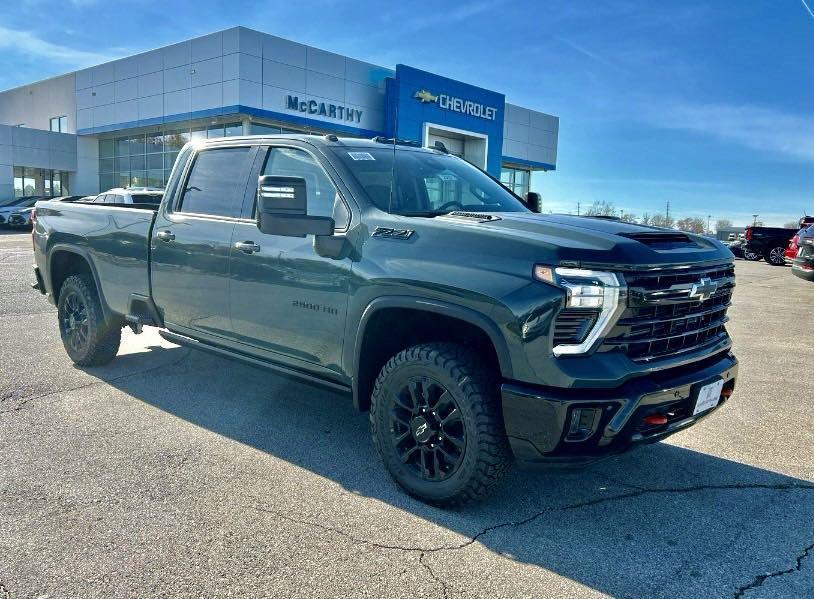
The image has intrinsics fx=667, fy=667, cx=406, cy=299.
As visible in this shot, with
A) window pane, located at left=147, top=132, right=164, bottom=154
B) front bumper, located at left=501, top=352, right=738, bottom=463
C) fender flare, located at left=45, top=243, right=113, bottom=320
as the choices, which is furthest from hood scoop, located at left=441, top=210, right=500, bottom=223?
window pane, located at left=147, top=132, right=164, bottom=154

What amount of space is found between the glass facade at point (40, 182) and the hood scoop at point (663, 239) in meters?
40.0

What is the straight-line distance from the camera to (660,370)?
10.4 ft

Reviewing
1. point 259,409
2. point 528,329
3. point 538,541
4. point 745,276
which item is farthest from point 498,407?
point 745,276

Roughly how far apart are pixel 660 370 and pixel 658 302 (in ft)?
1.08

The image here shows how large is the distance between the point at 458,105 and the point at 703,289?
3220 centimetres

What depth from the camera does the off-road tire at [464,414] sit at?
10.4 feet

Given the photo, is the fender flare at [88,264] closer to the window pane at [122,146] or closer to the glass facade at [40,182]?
the window pane at [122,146]

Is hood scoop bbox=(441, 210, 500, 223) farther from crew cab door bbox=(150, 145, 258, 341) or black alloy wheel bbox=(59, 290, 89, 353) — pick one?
black alloy wheel bbox=(59, 290, 89, 353)

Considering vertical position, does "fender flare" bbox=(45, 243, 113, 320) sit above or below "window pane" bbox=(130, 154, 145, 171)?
below

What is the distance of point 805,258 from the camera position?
1229cm

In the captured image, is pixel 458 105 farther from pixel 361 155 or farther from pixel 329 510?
pixel 329 510

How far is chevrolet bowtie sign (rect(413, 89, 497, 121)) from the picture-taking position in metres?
31.8

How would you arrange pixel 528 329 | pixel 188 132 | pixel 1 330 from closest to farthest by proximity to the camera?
1. pixel 528 329
2. pixel 1 330
3. pixel 188 132

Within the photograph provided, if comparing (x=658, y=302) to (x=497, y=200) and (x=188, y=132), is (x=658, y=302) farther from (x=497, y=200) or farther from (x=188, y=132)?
(x=188, y=132)
